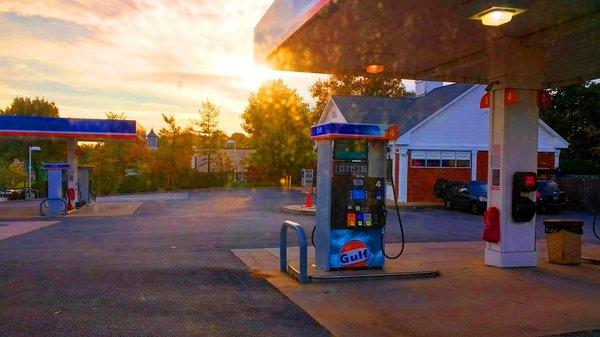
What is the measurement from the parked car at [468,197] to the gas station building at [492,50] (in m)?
13.2

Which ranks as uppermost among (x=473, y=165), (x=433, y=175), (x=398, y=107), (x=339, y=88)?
(x=339, y=88)

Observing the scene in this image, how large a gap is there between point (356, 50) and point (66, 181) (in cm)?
1863

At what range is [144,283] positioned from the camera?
9.04 meters

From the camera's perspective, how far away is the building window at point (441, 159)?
31297mm

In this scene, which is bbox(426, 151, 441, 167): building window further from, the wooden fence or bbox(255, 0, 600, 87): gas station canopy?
bbox(255, 0, 600, 87): gas station canopy

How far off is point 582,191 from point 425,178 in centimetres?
771

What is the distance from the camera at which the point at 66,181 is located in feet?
84.9

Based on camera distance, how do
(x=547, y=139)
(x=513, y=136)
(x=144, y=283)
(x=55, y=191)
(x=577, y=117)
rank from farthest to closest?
(x=577, y=117)
(x=547, y=139)
(x=55, y=191)
(x=513, y=136)
(x=144, y=283)

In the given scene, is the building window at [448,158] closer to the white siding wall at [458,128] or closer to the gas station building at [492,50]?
the white siding wall at [458,128]

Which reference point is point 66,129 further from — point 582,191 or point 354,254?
point 582,191

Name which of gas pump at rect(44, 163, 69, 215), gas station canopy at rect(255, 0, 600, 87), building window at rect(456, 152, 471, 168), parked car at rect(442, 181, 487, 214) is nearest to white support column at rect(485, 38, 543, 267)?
gas station canopy at rect(255, 0, 600, 87)

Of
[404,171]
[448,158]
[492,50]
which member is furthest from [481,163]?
[492,50]

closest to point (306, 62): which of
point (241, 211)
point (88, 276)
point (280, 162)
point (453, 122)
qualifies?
point (88, 276)

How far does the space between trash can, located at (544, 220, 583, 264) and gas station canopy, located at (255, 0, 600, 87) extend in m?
3.42
